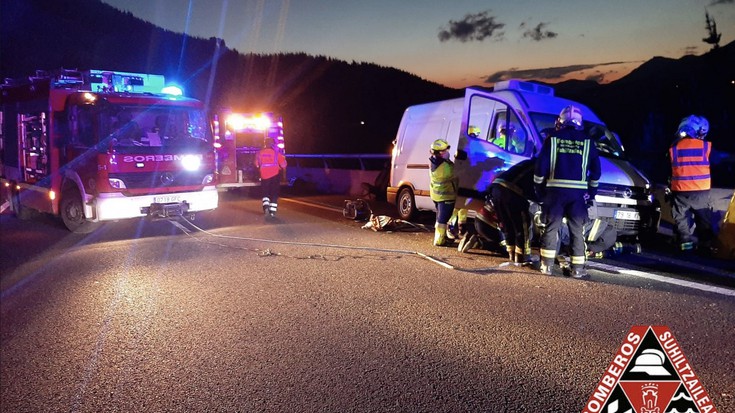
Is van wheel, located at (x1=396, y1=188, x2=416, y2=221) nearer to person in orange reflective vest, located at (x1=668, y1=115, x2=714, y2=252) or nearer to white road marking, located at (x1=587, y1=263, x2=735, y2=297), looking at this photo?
white road marking, located at (x1=587, y1=263, x2=735, y2=297)

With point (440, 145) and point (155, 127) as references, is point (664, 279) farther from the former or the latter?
point (155, 127)

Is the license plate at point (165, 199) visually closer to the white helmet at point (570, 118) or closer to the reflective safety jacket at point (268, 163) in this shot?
the reflective safety jacket at point (268, 163)

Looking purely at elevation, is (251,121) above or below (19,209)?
above

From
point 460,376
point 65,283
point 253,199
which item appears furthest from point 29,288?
point 253,199

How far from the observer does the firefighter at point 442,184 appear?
25.8 ft

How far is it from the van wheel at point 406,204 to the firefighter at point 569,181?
4.54 meters

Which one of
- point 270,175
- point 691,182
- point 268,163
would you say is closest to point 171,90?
point 268,163

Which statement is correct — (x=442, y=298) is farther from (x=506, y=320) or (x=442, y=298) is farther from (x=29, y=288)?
→ (x=29, y=288)

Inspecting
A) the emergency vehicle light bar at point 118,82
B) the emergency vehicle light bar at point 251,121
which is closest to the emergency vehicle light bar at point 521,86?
the emergency vehicle light bar at point 118,82

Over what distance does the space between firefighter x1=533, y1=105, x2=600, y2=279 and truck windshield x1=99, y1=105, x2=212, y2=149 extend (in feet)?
22.1

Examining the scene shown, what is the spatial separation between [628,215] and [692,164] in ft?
4.20

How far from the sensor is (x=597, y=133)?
7.98m

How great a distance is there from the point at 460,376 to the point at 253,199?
1309cm

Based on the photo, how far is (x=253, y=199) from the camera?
51.9ft
